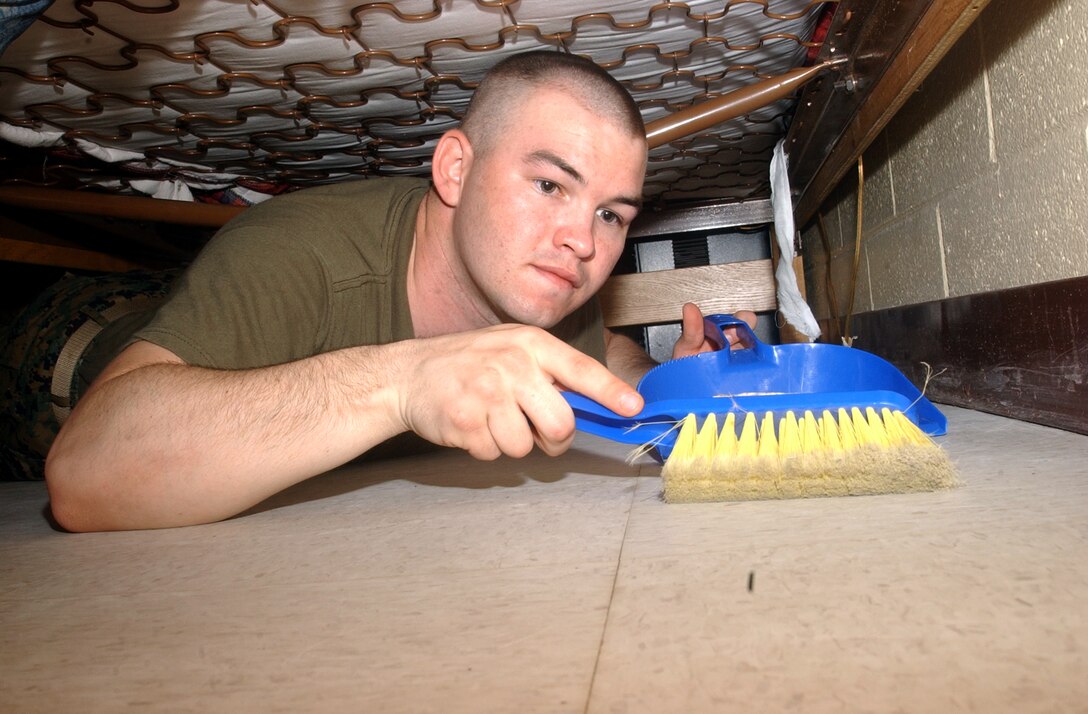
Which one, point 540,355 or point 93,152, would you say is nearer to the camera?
point 540,355

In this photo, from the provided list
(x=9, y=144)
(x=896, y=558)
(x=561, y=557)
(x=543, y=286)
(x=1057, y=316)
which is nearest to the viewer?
(x=896, y=558)

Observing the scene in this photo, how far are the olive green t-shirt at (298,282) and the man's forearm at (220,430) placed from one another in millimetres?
89

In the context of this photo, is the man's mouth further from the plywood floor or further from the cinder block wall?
the cinder block wall

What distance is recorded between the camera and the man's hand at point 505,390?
0.78 meters

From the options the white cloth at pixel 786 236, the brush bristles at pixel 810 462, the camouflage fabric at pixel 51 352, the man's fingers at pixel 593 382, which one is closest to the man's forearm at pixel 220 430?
the man's fingers at pixel 593 382

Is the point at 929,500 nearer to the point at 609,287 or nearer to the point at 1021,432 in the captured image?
the point at 1021,432

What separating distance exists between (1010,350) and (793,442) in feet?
1.78

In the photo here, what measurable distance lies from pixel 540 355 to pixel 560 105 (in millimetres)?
651

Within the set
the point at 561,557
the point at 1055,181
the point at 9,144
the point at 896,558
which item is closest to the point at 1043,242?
the point at 1055,181

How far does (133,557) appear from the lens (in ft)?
2.70

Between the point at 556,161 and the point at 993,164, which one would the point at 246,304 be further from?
the point at 993,164

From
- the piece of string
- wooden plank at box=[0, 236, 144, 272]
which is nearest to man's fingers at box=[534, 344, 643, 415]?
the piece of string

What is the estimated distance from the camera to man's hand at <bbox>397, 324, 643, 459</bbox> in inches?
30.9

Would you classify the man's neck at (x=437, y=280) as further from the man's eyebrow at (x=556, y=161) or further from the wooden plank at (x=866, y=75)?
the wooden plank at (x=866, y=75)
